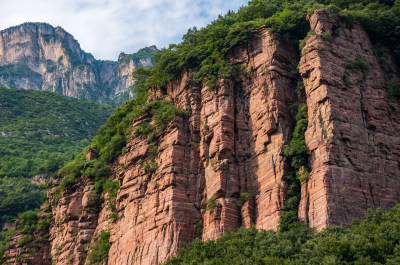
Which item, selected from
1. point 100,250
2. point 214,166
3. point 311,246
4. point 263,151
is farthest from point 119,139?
point 311,246

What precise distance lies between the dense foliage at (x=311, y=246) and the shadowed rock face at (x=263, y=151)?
1.33 meters

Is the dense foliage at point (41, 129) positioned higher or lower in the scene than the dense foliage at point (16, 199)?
higher

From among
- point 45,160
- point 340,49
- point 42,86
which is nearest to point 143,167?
point 340,49

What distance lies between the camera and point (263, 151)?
1469 inches

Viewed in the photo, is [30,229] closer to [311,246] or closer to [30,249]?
[30,249]

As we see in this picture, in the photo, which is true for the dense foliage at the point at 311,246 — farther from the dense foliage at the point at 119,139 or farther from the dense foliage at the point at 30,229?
the dense foliage at the point at 30,229

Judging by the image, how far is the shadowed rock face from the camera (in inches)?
1305

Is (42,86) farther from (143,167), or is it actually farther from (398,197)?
(398,197)

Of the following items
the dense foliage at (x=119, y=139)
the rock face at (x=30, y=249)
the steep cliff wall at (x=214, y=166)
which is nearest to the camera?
the steep cliff wall at (x=214, y=166)

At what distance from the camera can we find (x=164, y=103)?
46.0 meters

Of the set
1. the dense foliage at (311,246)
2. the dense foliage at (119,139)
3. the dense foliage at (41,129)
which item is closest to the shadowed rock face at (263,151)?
the dense foliage at (119,139)

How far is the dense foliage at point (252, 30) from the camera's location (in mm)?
41312

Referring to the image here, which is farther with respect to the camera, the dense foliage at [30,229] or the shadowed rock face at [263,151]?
the dense foliage at [30,229]

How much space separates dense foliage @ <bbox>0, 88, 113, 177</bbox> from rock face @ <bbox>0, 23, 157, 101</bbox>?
5384 cm
